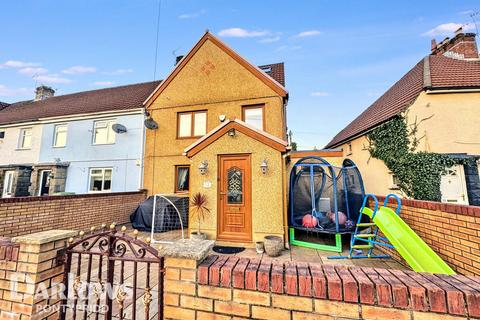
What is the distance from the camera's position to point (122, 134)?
1141 cm

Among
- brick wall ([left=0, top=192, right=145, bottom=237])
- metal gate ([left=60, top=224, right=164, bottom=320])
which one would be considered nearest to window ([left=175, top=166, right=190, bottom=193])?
brick wall ([left=0, top=192, right=145, bottom=237])

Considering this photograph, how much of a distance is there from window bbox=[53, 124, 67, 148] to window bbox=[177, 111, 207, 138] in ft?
27.8

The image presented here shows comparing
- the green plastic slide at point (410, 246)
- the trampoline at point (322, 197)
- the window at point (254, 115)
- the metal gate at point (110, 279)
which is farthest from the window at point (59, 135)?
the green plastic slide at point (410, 246)

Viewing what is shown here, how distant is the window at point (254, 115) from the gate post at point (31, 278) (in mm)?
8613

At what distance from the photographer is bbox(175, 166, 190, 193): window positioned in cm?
1031

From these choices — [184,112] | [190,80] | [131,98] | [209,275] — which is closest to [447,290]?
[209,275]

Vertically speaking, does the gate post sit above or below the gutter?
below

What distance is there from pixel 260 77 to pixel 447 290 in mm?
10030

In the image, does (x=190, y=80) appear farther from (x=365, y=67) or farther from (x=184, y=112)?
(x=365, y=67)

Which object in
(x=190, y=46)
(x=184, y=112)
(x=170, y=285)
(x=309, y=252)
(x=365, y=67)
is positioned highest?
(x=190, y=46)

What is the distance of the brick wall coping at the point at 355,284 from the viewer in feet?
4.01

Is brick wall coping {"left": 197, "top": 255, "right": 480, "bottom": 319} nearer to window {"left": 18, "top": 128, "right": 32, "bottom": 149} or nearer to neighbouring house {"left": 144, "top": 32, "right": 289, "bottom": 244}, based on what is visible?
neighbouring house {"left": 144, "top": 32, "right": 289, "bottom": 244}

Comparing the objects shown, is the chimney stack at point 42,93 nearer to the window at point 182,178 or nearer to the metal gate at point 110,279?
the window at point 182,178

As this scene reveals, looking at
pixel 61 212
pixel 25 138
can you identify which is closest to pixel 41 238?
pixel 61 212
